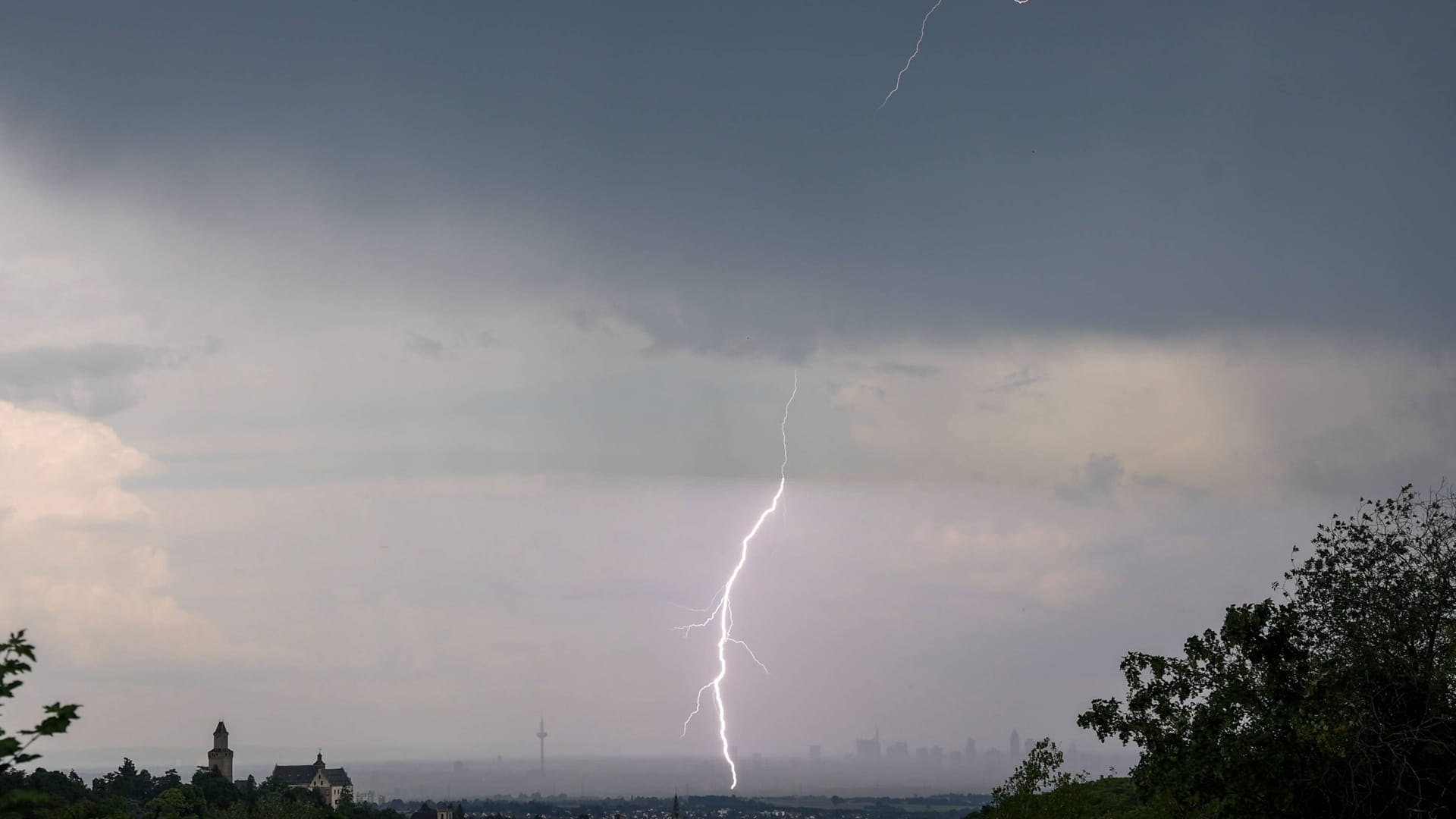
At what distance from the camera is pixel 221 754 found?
626 feet

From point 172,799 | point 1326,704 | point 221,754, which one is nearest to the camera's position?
point 1326,704

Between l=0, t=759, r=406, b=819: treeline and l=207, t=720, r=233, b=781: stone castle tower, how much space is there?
745 centimetres

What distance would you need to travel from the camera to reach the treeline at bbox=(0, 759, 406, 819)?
332 ft

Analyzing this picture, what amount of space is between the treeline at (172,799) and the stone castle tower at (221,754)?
7.45 metres

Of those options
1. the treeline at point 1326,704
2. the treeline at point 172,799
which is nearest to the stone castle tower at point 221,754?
the treeline at point 172,799

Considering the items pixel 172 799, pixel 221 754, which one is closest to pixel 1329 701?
pixel 172 799

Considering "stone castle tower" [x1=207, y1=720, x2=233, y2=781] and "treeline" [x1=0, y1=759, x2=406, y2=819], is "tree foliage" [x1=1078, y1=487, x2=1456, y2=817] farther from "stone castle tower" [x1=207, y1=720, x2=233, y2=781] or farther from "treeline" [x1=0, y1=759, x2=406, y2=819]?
"stone castle tower" [x1=207, y1=720, x2=233, y2=781]

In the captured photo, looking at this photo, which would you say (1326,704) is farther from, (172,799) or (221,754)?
(221,754)

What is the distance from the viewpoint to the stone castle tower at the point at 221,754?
189 m

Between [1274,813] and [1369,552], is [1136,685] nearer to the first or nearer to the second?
[1274,813]

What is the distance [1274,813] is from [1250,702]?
2460 millimetres

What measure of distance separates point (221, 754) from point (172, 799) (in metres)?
69.1

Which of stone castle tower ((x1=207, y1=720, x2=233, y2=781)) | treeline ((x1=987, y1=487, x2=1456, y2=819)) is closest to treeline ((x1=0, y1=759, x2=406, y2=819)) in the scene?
stone castle tower ((x1=207, y1=720, x2=233, y2=781))

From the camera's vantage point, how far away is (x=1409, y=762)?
2892cm
